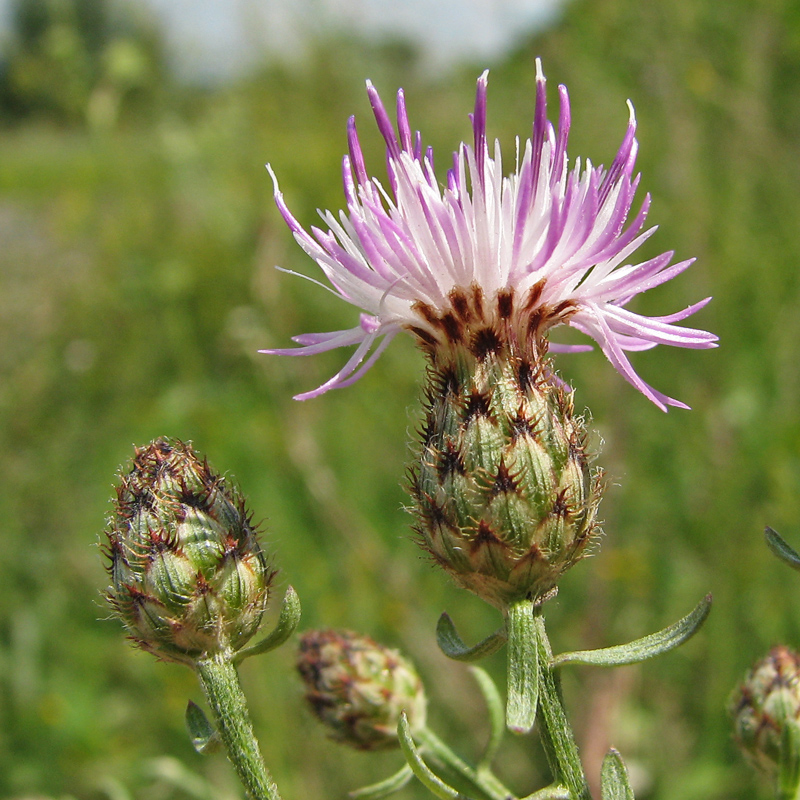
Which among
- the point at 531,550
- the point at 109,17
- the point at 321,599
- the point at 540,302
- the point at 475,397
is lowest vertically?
the point at 321,599

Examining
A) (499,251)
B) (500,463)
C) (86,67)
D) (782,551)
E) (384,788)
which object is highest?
(86,67)

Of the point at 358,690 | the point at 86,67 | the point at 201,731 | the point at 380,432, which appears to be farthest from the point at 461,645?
the point at 380,432

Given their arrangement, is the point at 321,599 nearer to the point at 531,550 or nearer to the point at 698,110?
the point at 531,550

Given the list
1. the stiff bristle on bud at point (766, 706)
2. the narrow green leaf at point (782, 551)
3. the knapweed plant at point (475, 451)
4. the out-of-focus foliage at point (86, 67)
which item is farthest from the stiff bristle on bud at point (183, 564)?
the out-of-focus foliage at point (86, 67)

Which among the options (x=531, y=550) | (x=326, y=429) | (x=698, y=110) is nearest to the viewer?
(x=531, y=550)

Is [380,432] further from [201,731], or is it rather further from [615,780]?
[615,780]

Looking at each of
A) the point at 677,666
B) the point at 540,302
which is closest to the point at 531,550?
the point at 540,302
